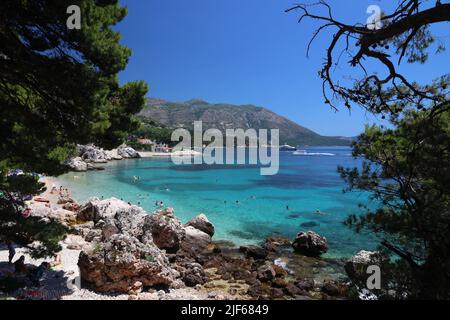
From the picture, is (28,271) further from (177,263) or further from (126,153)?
(126,153)

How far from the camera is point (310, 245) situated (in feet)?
65.3

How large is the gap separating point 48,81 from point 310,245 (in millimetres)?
17686

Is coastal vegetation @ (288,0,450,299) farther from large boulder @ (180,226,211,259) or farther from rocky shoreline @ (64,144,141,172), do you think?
rocky shoreline @ (64,144,141,172)

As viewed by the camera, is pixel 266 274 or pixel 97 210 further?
pixel 97 210

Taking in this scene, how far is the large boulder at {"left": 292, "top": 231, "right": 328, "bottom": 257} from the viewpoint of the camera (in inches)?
779

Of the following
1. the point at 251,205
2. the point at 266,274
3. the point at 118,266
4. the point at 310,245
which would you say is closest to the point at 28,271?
the point at 118,266

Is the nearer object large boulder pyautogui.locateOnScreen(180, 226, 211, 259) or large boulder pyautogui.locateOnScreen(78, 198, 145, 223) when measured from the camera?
large boulder pyautogui.locateOnScreen(180, 226, 211, 259)

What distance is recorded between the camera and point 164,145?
14412 centimetres

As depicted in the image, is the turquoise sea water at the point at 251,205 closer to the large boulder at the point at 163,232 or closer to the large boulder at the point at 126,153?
the large boulder at the point at 163,232

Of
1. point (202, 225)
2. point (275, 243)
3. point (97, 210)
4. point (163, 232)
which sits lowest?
point (275, 243)

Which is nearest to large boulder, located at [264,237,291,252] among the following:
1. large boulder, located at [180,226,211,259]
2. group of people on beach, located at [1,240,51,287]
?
large boulder, located at [180,226,211,259]

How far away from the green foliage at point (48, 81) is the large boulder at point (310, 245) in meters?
14.9

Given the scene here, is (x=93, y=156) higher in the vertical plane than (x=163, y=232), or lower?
higher

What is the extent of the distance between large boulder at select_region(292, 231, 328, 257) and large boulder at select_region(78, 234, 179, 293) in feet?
35.0
